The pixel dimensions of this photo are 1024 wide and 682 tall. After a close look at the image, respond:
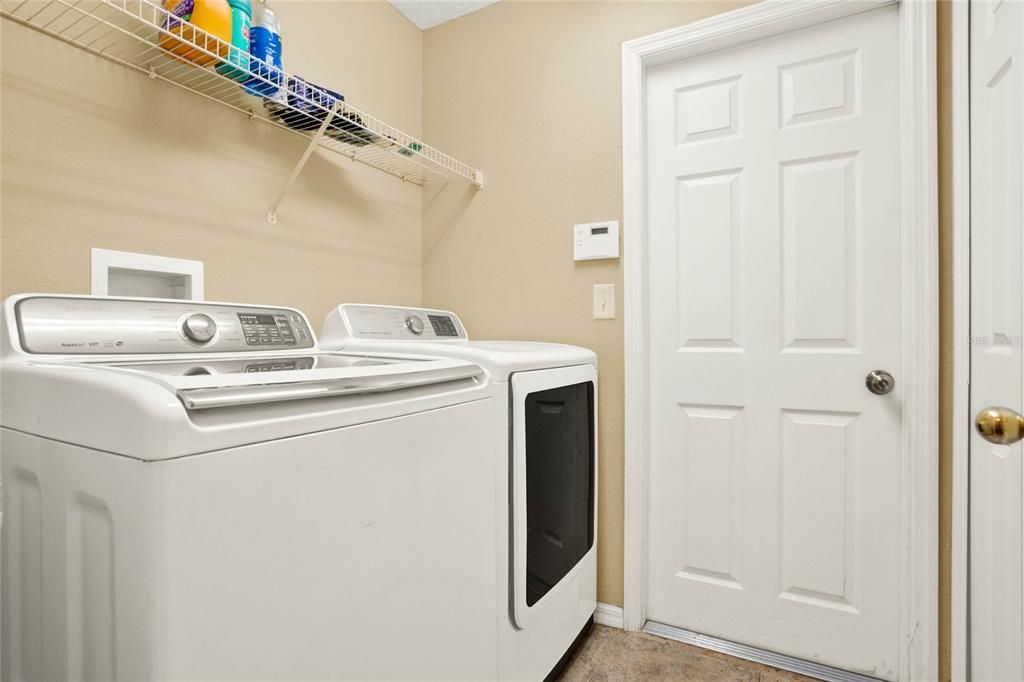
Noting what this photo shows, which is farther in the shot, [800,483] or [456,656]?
[800,483]

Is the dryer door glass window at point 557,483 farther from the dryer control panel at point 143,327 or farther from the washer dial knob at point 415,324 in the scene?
the dryer control panel at point 143,327

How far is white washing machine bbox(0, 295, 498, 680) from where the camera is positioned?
604 millimetres

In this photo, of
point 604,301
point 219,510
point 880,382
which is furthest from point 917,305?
point 219,510

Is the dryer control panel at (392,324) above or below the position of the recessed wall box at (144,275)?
below

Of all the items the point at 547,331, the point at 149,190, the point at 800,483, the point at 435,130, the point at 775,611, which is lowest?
the point at 775,611

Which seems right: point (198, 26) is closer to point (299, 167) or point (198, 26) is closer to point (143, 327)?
point (299, 167)

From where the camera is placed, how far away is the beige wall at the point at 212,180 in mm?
1129

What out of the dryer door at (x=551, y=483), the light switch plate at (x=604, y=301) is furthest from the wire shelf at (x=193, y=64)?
the dryer door at (x=551, y=483)

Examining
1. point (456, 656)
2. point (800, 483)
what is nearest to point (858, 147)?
point (800, 483)

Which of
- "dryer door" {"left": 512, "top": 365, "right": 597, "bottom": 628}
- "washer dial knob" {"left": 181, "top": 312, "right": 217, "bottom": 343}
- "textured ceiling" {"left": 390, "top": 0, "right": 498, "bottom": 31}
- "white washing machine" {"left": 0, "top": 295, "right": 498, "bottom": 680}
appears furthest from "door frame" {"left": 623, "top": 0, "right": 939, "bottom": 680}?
"washer dial knob" {"left": 181, "top": 312, "right": 217, "bottom": 343}

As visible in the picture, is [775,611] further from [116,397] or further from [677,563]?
[116,397]

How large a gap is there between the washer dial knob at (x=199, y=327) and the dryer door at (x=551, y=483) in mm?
714

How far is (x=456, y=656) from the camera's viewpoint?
107cm

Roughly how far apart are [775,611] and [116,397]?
5.97ft
